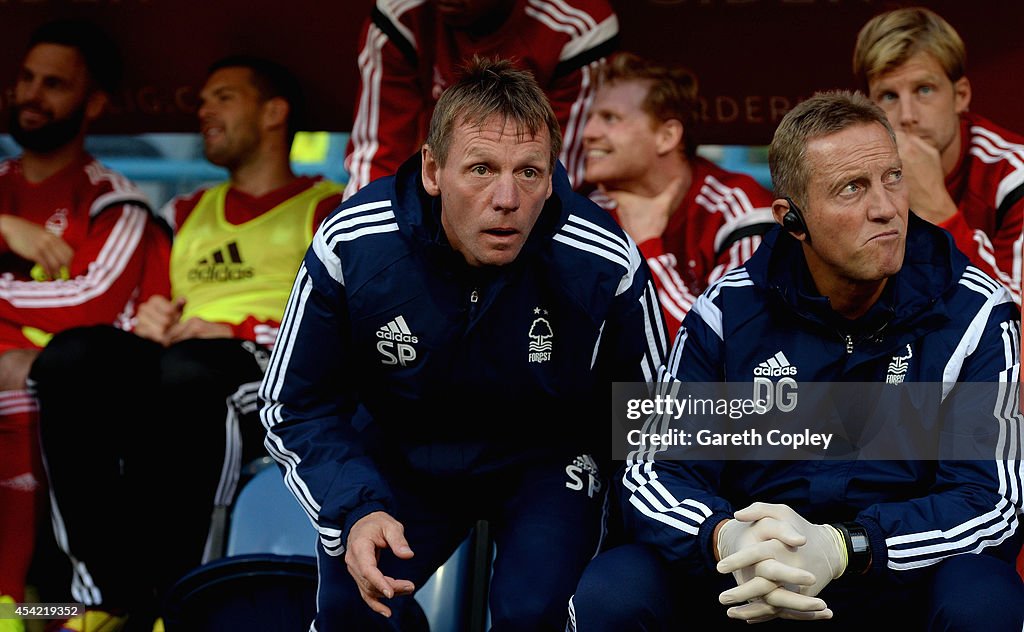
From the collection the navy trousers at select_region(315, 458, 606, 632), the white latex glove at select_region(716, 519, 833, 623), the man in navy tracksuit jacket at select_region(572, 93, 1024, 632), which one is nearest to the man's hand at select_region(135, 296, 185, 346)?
the navy trousers at select_region(315, 458, 606, 632)

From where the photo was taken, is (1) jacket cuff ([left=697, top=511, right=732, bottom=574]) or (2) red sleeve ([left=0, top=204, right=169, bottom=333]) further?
(2) red sleeve ([left=0, top=204, right=169, bottom=333])

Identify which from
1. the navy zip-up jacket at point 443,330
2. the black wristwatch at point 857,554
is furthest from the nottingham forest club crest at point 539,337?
the black wristwatch at point 857,554

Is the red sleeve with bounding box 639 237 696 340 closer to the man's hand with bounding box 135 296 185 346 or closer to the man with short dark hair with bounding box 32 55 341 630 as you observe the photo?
A: the man with short dark hair with bounding box 32 55 341 630

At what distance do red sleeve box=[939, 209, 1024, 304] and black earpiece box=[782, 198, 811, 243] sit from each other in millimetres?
969

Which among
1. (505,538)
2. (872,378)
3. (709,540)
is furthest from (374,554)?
(872,378)

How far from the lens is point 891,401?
8.06 feet

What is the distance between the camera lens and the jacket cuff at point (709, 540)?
7.42 ft

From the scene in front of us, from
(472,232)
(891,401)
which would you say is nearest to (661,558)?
(891,401)

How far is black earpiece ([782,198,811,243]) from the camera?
2529 millimetres

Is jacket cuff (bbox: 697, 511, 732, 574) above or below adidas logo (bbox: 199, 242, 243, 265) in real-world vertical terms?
below

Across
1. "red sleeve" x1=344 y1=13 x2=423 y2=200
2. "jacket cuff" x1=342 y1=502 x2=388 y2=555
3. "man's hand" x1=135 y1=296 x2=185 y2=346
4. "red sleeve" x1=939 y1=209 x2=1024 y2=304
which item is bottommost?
"jacket cuff" x1=342 y1=502 x2=388 y2=555

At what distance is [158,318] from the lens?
3.75 meters

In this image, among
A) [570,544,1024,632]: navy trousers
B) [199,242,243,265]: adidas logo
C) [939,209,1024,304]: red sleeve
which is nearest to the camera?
[570,544,1024,632]: navy trousers

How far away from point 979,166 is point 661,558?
67.9 inches
